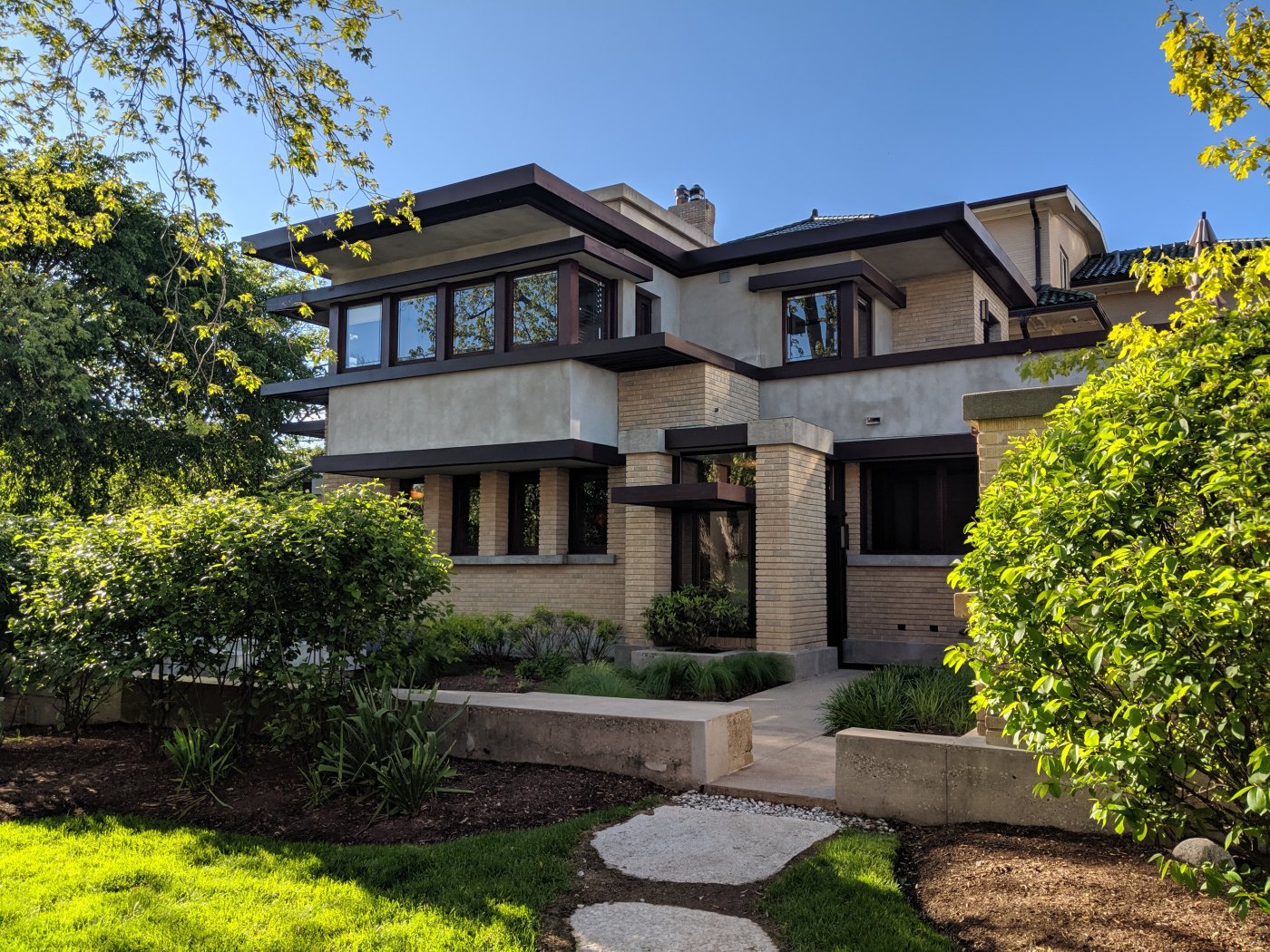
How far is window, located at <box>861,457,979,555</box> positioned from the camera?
14781 millimetres

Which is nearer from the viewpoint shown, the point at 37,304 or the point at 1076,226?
the point at 37,304

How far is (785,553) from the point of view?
1316 centimetres

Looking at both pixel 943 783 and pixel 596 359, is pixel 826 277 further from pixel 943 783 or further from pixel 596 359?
pixel 943 783

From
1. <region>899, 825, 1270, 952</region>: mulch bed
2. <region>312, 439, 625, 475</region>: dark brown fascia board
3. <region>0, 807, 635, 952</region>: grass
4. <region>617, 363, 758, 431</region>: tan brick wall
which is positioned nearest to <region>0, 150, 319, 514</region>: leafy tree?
<region>312, 439, 625, 475</region>: dark brown fascia board

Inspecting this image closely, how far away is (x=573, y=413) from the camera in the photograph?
14.9 metres

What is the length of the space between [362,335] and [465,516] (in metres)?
3.82

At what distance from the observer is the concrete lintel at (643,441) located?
570 inches

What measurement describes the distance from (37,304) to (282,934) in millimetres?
20487

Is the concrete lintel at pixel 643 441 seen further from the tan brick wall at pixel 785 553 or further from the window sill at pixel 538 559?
the window sill at pixel 538 559

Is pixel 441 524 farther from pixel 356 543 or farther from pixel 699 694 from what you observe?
pixel 356 543

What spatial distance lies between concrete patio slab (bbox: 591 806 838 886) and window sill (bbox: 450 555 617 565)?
31.6 ft

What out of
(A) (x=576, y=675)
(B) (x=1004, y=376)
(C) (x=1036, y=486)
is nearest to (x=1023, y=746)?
(C) (x=1036, y=486)

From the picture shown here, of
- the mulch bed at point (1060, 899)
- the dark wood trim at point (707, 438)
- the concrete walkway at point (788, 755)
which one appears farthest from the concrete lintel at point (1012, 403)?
the dark wood trim at point (707, 438)

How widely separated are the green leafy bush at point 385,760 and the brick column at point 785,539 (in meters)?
7.05
